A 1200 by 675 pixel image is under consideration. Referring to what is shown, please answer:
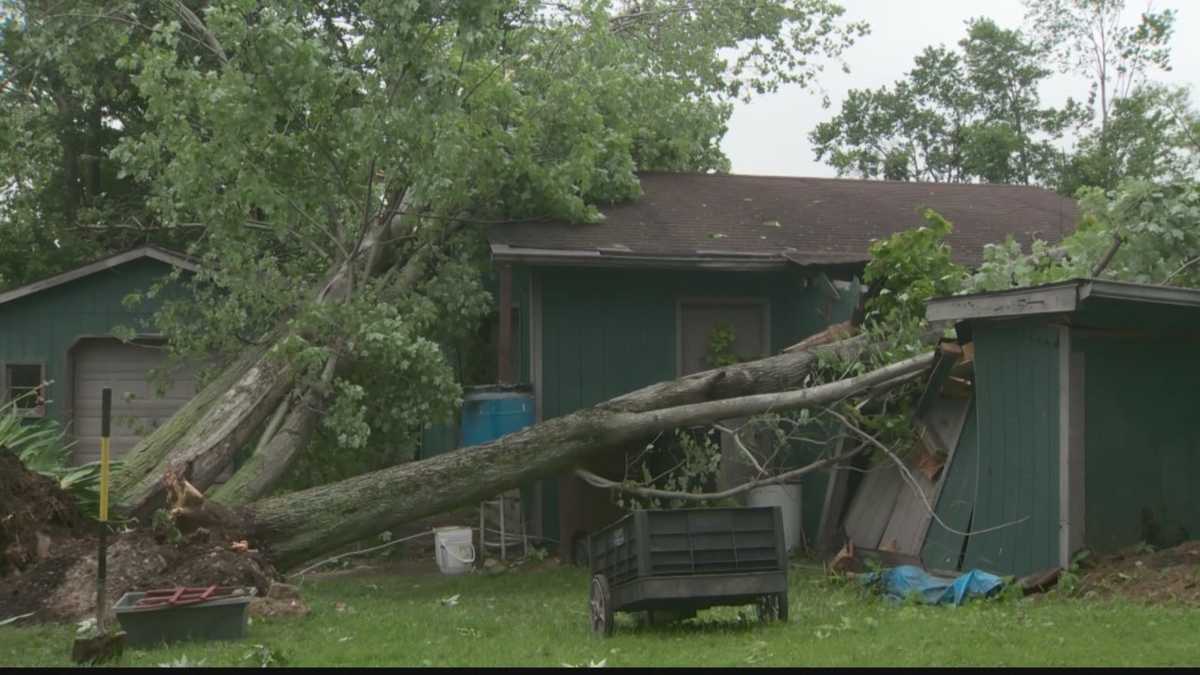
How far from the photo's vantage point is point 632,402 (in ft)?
36.8

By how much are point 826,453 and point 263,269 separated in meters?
6.33

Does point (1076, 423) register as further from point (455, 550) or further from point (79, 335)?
point (79, 335)

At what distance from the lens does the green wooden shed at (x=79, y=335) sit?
17266 millimetres

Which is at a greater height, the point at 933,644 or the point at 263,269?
the point at 263,269

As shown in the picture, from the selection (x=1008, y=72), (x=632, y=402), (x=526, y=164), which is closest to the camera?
(x=632, y=402)

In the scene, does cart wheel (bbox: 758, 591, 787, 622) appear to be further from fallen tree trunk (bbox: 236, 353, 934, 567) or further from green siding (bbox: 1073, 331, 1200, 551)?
fallen tree trunk (bbox: 236, 353, 934, 567)

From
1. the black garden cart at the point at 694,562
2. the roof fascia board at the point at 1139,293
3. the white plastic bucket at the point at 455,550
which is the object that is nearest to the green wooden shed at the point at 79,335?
the white plastic bucket at the point at 455,550

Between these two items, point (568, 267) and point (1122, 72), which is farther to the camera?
point (1122, 72)

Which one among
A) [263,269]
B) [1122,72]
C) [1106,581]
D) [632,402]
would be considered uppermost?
[1122,72]

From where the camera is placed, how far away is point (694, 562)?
24.5 ft

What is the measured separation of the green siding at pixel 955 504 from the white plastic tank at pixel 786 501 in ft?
7.40

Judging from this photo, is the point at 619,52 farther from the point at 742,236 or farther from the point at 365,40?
the point at 365,40

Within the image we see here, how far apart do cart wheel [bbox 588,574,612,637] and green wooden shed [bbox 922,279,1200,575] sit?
3.60m

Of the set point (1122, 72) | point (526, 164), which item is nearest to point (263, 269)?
point (526, 164)
